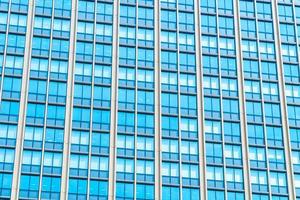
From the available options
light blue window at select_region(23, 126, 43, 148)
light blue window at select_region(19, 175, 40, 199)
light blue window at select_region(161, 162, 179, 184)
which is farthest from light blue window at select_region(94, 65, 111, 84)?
light blue window at select_region(19, 175, 40, 199)

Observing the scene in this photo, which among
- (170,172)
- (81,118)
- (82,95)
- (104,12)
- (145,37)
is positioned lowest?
(170,172)

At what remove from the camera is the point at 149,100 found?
87750 millimetres

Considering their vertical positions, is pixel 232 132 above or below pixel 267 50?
below

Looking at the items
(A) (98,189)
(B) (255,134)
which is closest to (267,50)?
(B) (255,134)

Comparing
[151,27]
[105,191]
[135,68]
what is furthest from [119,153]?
[151,27]

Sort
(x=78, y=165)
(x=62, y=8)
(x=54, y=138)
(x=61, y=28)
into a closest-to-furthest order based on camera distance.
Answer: (x=78, y=165)
(x=54, y=138)
(x=61, y=28)
(x=62, y=8)

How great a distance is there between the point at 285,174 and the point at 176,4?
22.1 meters

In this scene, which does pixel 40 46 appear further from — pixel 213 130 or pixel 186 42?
pixel 213 130

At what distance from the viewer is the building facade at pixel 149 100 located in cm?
8275

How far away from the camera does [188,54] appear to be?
91688 millimetres

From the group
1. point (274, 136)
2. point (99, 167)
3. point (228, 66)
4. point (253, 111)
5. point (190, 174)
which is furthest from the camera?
point (228, 66)

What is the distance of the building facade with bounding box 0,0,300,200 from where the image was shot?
82.8 m

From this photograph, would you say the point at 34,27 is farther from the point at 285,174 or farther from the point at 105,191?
the point at 285,174

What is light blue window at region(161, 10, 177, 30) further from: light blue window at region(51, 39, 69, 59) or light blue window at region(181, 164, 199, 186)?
light blue window at region(181, 164, 199, 186)
